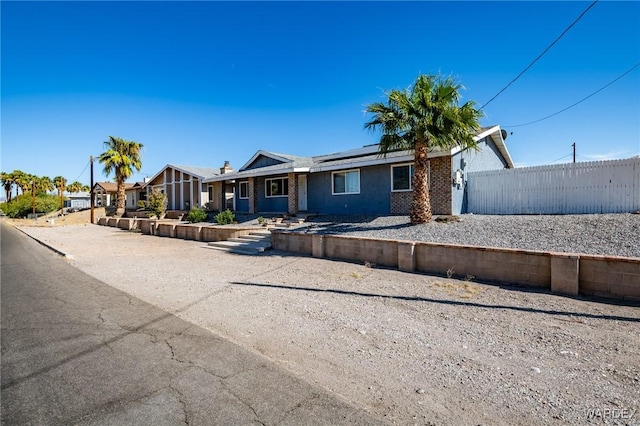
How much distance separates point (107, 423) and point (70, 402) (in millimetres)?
650

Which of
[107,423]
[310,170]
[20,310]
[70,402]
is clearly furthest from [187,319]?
[310,170]

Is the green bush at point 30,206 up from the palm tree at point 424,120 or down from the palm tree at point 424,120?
down

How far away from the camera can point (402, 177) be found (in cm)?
Answer: 1617

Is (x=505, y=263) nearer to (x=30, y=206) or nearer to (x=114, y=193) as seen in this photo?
(x=114, y=193)

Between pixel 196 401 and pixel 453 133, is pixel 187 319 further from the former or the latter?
pixel 453 133

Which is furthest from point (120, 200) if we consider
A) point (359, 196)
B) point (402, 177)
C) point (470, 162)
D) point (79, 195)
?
point (79, 195)

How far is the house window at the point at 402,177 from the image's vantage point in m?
15.9

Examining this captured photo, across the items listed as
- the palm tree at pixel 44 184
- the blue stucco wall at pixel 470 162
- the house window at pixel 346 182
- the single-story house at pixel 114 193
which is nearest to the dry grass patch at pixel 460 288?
the blue stucco wall at pixel 470 162

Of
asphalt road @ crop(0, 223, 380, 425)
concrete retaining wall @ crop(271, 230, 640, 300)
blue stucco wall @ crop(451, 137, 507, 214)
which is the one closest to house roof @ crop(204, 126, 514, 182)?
blue stucco wall @ crop(451, 137, 507, 214)

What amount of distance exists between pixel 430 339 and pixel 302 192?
16.3 m

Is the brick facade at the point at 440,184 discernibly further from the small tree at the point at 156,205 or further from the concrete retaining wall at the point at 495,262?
the small tree at the point at 156,205

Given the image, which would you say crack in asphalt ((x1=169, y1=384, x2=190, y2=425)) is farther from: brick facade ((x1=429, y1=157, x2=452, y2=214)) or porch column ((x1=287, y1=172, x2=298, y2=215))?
porch column ((x1=287, y1=172, x2=298, y2=215))

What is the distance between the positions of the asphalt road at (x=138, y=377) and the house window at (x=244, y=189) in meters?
18.9

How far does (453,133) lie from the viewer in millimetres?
11828
